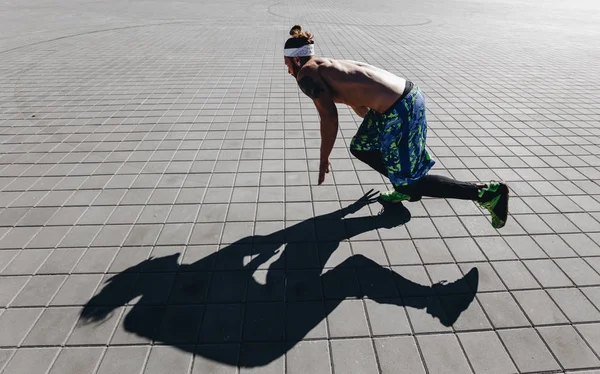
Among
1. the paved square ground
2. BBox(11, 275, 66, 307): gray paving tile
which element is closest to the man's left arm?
the paved square ground

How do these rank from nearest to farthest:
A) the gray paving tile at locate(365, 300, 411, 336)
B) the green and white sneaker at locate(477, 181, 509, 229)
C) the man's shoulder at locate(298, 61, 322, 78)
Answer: the gray paving tile at locate(365, 300, 411, 336) → the man's shoulder at locate(298, 61, 322, 78) → the green and white sneaker at locate(477, 181, 509, 229)

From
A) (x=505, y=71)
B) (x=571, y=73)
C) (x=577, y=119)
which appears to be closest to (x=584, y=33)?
(x=571, y=73)

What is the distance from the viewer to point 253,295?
9.19 feet

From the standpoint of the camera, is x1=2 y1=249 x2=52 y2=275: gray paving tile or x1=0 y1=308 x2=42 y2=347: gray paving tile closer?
x1=0 y1=308 x2=42 y2=347: gray paving tile

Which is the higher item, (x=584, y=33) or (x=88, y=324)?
(x=88, y=324)

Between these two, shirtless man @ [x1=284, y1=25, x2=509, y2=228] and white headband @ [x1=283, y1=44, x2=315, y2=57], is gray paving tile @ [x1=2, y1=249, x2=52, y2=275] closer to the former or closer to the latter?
shirtless man @ [x1=284, y1=25, x2=509, y2=228]

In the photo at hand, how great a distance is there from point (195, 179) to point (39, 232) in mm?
1614

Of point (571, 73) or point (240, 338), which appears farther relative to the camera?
point (571, 73)

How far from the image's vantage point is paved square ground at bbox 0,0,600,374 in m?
2.44

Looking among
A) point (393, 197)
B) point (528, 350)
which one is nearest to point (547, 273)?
point (528, 350)

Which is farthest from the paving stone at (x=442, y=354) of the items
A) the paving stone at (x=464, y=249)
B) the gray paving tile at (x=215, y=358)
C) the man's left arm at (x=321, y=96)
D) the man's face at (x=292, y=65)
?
the man's face at (x=292, y=65)

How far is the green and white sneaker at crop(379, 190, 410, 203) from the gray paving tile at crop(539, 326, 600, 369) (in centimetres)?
161

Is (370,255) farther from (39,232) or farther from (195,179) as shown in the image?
(39,232)

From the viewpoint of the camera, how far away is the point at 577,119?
20.3 feet
